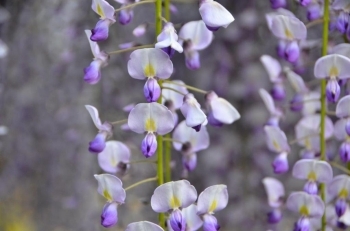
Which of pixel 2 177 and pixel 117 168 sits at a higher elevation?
pixel 117 168

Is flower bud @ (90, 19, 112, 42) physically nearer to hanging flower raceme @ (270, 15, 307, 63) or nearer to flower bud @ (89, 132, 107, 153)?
flower bud @ (89, 132, 107, 153)

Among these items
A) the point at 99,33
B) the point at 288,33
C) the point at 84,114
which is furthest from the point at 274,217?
the point at 84,114

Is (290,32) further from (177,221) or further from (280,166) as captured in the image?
(177,221)

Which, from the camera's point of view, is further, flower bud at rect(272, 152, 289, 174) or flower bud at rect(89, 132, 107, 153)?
flower bud at rect(272, 152, 289, 174)

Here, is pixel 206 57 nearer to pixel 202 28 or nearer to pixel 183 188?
pixel 202 28

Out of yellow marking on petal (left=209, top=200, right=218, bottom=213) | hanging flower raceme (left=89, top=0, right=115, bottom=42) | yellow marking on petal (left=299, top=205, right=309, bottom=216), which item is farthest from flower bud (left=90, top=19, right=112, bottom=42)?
yellow marking on petal (left=299, top=205, right=309, bottom=216)

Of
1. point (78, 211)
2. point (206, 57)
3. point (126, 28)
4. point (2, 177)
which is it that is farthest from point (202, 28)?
point (2, 177)

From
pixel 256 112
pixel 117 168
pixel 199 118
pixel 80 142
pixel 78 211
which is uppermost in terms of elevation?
pixel 199 118
